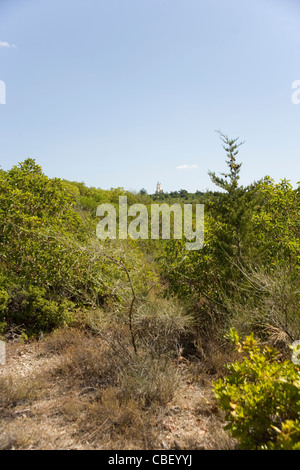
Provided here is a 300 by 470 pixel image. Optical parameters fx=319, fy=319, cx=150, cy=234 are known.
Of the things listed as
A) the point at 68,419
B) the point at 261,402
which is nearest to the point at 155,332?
the point at 68,419

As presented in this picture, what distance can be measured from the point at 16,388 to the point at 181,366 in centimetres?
197

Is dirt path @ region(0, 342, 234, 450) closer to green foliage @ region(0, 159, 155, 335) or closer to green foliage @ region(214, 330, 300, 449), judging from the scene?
green foliage @ region(214, 330, 300, 449)

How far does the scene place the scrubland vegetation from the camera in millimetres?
2746

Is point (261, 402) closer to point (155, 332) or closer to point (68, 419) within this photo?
point (68, 419)

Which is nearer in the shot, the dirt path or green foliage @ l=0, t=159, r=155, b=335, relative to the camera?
the dirt path

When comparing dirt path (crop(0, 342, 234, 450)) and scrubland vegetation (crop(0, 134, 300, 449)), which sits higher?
scrubland vegetation (crop(0, 134, 300, 449))

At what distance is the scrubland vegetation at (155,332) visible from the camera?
2746 millimetres

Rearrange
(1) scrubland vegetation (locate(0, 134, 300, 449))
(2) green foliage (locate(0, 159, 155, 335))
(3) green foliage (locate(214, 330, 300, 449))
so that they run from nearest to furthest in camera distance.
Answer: (3) green foliage (locate(214, 330, 300, 449)), (1) scrubland vegetation (locate(0, 134, 300, 449)), (2) green foliage (locate(0, 159, 155, 335))

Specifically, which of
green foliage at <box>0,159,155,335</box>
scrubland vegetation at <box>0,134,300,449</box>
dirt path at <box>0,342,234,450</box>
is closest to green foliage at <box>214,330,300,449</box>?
scrubland vegetation at <box>0,134,300,449</box>

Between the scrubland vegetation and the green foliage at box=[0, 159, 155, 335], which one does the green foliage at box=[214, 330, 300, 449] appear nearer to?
the scrubland vegetation

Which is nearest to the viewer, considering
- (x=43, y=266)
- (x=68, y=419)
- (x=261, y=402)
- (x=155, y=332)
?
(x=261, y=402)

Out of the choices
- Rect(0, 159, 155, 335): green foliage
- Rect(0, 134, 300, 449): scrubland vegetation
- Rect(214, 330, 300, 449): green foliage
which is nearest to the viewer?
Rect(214, 330, 300, 449): green foliage

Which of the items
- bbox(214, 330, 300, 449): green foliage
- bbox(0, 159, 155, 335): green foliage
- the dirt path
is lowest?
the dirt path

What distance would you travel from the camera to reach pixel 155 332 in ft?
14.8
